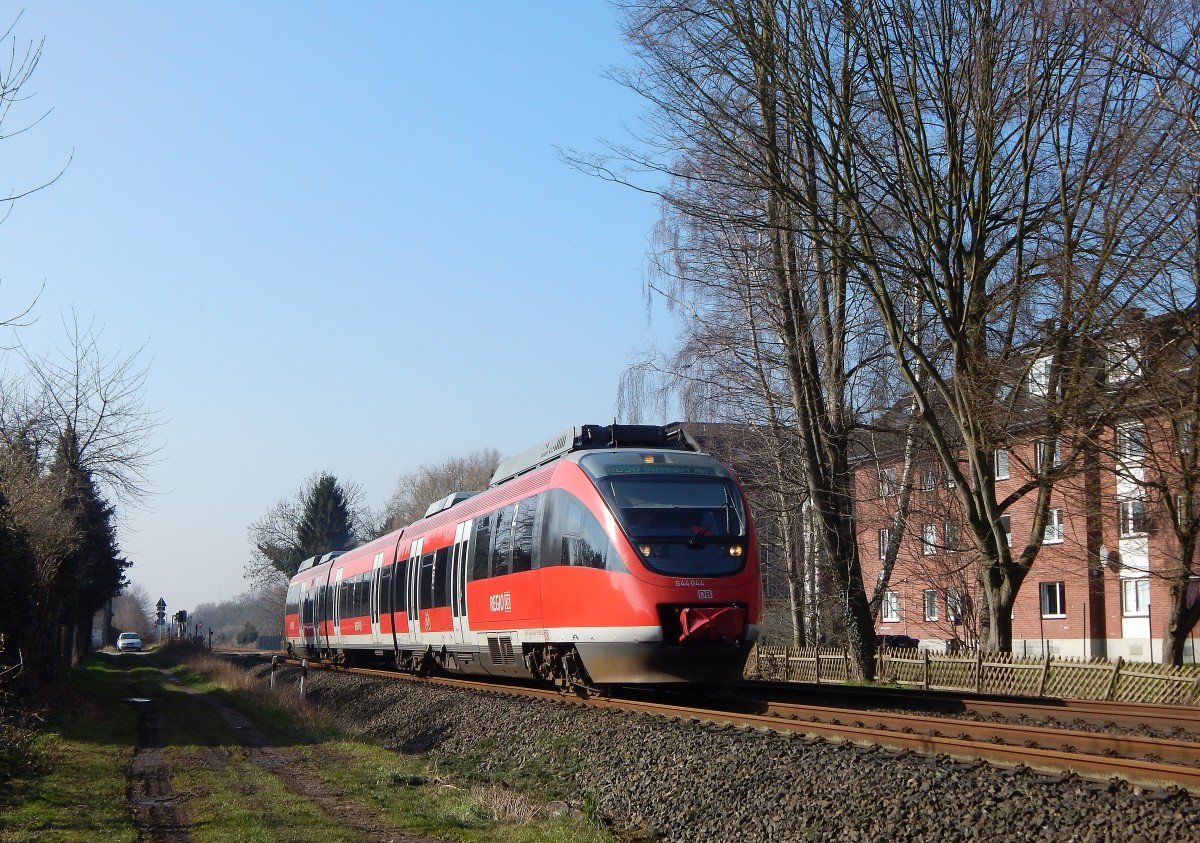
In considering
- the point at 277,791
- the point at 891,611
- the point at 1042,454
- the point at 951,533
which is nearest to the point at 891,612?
the point at 891,611

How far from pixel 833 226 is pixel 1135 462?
6041 millimetres

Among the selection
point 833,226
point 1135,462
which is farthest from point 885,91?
point 1135,462

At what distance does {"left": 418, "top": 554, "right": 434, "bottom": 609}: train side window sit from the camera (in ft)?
71.5

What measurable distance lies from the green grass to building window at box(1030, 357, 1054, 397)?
10.9 meters

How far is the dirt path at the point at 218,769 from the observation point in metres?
9.68

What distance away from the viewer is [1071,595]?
4038cm

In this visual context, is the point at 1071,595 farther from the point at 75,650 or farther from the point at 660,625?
the point at 75,650

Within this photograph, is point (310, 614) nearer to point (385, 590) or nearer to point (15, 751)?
point (385, 590)

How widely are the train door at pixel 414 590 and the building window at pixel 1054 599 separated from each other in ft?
86.9

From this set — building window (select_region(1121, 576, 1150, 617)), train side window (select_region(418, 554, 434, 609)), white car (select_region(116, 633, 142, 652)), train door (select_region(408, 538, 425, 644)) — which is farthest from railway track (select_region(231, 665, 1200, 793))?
white car (select_region(116, 633, 142, 652))

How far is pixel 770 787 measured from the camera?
27.9 ft

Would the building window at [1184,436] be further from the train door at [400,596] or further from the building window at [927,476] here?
the train door at [400,596]

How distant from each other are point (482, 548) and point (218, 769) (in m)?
5.72

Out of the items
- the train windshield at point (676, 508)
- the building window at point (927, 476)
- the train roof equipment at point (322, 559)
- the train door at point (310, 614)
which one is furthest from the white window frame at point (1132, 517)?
the train door at point (310, 614)
